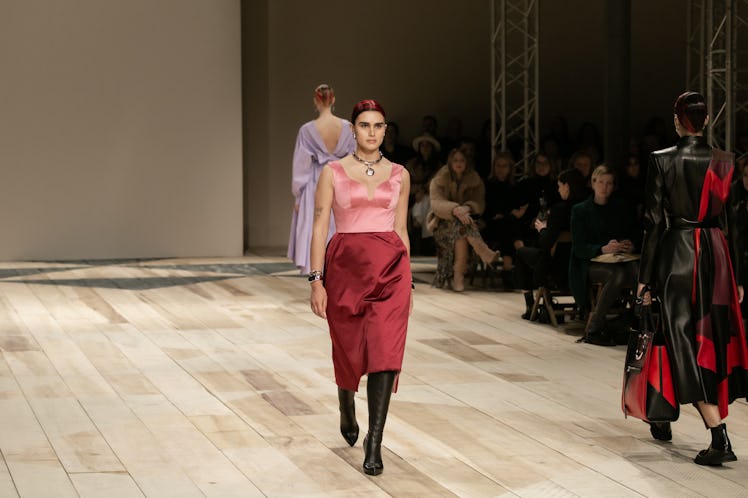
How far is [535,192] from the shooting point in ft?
30.8

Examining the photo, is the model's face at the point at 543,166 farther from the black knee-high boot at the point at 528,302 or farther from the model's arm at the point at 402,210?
the model's arm at the point at 402,210

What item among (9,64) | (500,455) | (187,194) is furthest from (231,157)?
(500,455)

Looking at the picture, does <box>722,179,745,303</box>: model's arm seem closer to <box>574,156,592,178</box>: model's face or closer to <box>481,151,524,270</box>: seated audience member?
<box>481,151,524,270</box>: seated audience member

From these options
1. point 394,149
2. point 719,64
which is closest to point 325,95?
point 394,149

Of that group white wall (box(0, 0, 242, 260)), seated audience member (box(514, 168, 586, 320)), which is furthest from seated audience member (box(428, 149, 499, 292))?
white wall (box(0, 0, 242, 260))

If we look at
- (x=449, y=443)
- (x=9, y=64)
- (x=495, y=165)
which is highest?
(x=9, y=64)

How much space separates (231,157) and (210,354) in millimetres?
5631

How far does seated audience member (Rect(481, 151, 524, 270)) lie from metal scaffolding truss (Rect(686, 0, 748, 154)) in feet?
4.74

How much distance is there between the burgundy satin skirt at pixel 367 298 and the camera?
417 cm

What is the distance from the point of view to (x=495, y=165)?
9633 millimetres

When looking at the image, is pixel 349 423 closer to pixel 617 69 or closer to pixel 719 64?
pixel 617 69

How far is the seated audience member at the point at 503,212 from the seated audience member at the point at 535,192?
4 cm

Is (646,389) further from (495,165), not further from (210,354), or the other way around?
(495,165)

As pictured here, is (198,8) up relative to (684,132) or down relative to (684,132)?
up
